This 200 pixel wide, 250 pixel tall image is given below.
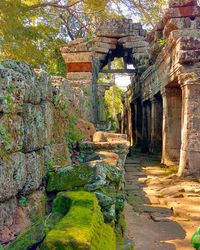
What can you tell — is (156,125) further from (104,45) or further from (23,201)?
(23,201)

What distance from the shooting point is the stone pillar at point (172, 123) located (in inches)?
417

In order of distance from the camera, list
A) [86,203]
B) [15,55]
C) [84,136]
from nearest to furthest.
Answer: [86,203]
[84,136]
[15,55]

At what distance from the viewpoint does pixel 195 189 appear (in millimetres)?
6895

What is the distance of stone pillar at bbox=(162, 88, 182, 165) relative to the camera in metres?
10.6

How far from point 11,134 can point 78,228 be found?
1.08 m

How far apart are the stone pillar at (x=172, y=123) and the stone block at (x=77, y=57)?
3.05 meters

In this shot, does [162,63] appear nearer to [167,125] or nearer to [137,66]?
[167,125]

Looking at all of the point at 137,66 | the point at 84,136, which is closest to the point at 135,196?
the point at 84,136

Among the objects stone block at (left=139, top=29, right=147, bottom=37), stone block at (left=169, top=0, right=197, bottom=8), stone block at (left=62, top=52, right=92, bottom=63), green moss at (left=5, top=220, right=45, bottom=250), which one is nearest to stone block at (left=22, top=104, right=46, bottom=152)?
green moss at (left=5, top=220, right=45, bottom=250)

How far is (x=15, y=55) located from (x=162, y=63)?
6503 mm

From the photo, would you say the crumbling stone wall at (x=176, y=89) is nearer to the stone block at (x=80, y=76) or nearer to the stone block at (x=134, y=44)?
the stone block at (x=134, y=44)

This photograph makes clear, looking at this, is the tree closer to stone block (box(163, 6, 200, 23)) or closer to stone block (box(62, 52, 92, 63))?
stone block (box(62, 52, 92, 63))

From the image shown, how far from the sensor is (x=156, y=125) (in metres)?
13.8

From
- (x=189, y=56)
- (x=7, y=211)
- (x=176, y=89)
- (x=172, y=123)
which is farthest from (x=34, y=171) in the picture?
(x=176, y=89)
